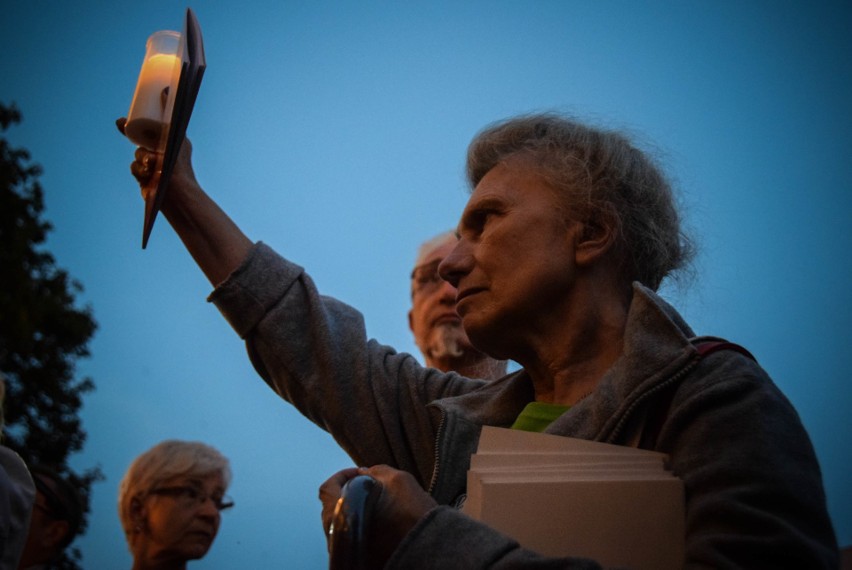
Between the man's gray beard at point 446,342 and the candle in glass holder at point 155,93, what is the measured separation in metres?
1.79

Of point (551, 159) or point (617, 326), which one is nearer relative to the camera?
point (617, 326)

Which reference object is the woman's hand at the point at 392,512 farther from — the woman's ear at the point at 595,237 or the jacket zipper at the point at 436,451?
the woman's ear at the point at 595,237

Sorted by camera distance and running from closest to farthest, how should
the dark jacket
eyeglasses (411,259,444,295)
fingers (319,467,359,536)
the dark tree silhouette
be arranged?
the dark jacket
fingers (319,467,359,536)
eyeglasses (411,259,444,295)
the dark tree silhouette

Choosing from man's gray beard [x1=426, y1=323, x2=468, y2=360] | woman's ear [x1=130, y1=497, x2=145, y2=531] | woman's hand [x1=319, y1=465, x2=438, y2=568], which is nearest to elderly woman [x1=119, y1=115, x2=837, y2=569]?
woman's hand [x1=319, y1=465, x2=438, y2=568]

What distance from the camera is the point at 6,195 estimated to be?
A: 41.1 ft

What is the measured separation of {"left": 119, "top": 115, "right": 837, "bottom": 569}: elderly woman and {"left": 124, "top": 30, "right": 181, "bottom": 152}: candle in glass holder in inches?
3.6

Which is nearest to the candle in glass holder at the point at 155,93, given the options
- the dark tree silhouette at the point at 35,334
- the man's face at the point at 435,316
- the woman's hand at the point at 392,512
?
the woman's hand at the point at 392,512

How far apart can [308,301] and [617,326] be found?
732 mm

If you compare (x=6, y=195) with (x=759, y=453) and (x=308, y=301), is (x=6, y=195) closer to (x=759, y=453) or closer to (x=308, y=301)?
(x=308, y=301)

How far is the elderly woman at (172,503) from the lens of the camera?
4.07 meters

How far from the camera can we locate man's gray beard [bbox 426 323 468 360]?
11.9 ft

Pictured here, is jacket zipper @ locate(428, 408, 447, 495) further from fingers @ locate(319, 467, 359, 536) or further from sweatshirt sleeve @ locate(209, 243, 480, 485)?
fingers @ locate(319, 467, 359, 536)

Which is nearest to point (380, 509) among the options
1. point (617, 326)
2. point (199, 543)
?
point (617, 326)

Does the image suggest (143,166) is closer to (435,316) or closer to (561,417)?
(561,417)
